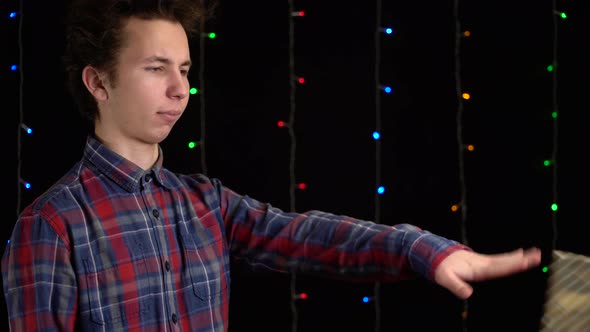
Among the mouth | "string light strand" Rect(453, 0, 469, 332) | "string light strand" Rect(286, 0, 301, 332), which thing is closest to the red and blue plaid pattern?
the mouth

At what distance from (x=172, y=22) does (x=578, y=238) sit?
1.43 meters

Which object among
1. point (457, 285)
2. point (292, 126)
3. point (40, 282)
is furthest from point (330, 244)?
point (292, 126)

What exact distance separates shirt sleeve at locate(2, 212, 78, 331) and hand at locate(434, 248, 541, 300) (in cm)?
68

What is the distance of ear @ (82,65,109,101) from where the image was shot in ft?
4.69

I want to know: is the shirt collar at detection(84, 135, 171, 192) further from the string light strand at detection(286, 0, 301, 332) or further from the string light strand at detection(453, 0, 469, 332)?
the string light strand at detection(453, 0, 469, 332)

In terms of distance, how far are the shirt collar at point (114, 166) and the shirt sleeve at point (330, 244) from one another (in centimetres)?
24

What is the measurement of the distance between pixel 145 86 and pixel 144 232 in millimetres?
295

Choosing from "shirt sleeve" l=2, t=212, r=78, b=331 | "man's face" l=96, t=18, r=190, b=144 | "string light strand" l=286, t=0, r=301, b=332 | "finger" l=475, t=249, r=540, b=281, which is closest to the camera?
"finger" l=475, t=249, r=540, b=281

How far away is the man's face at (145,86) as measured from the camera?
139 cm

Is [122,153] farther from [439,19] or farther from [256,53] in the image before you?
[439,19]

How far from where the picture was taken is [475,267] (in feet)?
3.91

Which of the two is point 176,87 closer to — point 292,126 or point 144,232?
point 144,232

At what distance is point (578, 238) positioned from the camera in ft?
6.98

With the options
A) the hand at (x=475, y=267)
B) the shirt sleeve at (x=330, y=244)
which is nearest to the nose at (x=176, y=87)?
the shirt sleeve at (x=330, y=244)
